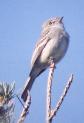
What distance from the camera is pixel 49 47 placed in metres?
8.29

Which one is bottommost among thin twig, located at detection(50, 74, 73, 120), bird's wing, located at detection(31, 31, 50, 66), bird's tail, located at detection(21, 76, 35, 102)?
bird's tail, located at detection(21, 76, 35, 102)

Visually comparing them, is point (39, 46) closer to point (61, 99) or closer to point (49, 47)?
point (49, 47)

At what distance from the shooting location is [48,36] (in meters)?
8.78

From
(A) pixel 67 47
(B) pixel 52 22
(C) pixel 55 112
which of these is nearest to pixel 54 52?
(A) pixel 67 47

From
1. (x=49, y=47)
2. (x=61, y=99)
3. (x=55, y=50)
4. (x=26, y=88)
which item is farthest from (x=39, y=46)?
(x=61, y=99)

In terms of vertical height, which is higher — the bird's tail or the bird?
the bird

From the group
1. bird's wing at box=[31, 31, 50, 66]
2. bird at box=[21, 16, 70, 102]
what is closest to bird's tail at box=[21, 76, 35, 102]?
bird at box=[21, 16, 70, 102]

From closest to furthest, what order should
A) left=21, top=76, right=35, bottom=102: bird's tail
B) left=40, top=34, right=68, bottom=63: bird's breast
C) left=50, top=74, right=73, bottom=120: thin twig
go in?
left=50, top=74, right=73, bottom=120: thin twig → left=21, top=76, right=35, bottom=102: bird's tail → left=40, top=34, right=68, bottom=63: bird's breast

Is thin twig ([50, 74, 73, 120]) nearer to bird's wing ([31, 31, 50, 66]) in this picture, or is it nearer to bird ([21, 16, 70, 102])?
bird ([21, 16, 70, 102])

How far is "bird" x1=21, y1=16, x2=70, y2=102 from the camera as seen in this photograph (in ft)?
26.1

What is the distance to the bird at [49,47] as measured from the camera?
7.96 m

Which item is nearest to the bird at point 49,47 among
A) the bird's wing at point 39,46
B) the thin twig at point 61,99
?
the bird's wing at point 39,46

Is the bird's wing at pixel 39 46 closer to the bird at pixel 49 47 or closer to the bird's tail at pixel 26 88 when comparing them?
the bird at pixel 49 47

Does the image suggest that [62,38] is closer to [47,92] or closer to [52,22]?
[52,22]
